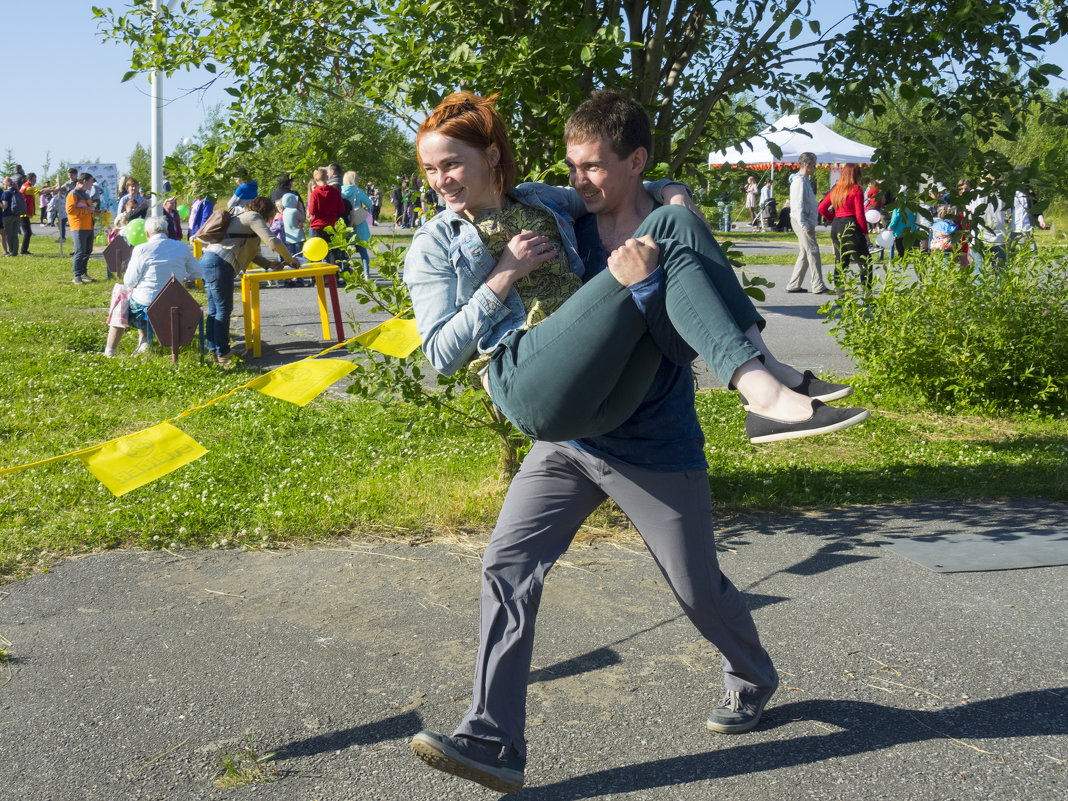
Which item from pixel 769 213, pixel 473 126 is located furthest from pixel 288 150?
pixel 769 213

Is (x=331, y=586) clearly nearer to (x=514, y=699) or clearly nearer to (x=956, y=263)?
(x=514, y=699)

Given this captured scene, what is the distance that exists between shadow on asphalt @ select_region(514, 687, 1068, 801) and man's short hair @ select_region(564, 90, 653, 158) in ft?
5.99

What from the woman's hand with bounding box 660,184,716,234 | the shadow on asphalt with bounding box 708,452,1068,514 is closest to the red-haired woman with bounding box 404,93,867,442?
the woman's hand with bounding box 660,184,716,234

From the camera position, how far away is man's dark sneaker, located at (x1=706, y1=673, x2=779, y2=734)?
129 inches

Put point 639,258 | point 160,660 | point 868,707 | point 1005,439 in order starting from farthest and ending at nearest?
point 1005,439, point 160,660, point 868,707, point 639,258

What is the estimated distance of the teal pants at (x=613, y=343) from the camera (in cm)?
256

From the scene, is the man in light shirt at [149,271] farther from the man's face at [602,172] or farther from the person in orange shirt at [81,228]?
the person in orange shirt at [81,228]

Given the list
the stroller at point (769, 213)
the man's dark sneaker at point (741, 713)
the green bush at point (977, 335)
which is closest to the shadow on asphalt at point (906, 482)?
the green bush at point (977, 335)

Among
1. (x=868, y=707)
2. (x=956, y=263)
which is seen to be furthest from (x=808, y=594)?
(x=956, y=263)

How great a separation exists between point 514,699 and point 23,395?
6.87 m

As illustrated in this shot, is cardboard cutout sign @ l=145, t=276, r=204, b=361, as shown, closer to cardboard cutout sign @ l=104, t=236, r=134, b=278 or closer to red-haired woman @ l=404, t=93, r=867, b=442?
cardboard cutout sign @ l=104, t=236, r=134, b=278

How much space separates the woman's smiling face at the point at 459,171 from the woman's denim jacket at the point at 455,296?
0.05 meters

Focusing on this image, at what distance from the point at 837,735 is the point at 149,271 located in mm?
8434

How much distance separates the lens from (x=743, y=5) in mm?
5477
